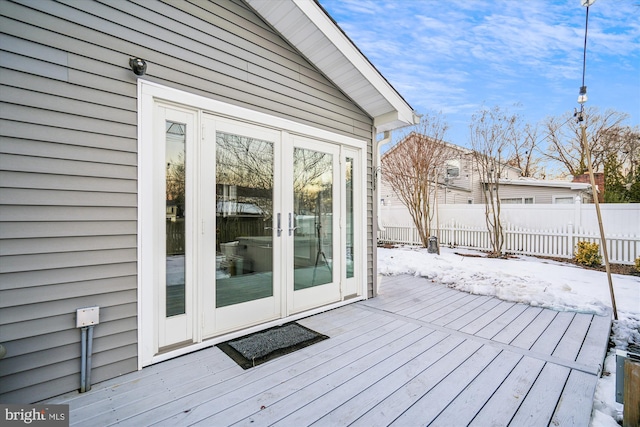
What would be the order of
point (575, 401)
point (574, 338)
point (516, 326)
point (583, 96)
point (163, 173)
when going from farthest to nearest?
point (583, 96) < point (516, 326) < point (574, 338) < point (163, 173) < point (575, 401)

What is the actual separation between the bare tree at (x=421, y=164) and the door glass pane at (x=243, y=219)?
796 cm

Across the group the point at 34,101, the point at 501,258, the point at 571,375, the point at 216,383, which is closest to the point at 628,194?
the point at 501,258

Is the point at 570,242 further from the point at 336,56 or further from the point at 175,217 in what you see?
the point at 175,217

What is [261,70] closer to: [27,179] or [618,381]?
[27,179]

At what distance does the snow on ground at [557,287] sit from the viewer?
208 centimetres

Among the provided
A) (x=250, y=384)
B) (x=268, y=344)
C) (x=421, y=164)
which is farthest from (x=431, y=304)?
(x=421, y=164)

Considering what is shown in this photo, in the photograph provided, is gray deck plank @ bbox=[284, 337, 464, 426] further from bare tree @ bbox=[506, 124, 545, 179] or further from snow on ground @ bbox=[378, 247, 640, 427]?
bare tree @ bbox=[506, 124, 545, 179]

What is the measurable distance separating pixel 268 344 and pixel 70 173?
6.52ft

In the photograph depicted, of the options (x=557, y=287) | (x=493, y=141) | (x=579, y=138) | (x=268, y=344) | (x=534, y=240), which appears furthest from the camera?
(x=579, y=138)

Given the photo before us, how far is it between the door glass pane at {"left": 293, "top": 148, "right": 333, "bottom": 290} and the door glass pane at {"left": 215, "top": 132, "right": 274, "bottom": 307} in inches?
14.4

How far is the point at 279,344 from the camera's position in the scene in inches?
99.9

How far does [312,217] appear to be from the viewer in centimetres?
338

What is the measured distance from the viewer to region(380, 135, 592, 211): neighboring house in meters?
10.8

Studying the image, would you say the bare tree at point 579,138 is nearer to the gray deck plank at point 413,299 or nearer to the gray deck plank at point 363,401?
the gray deck plank at point 413,299
